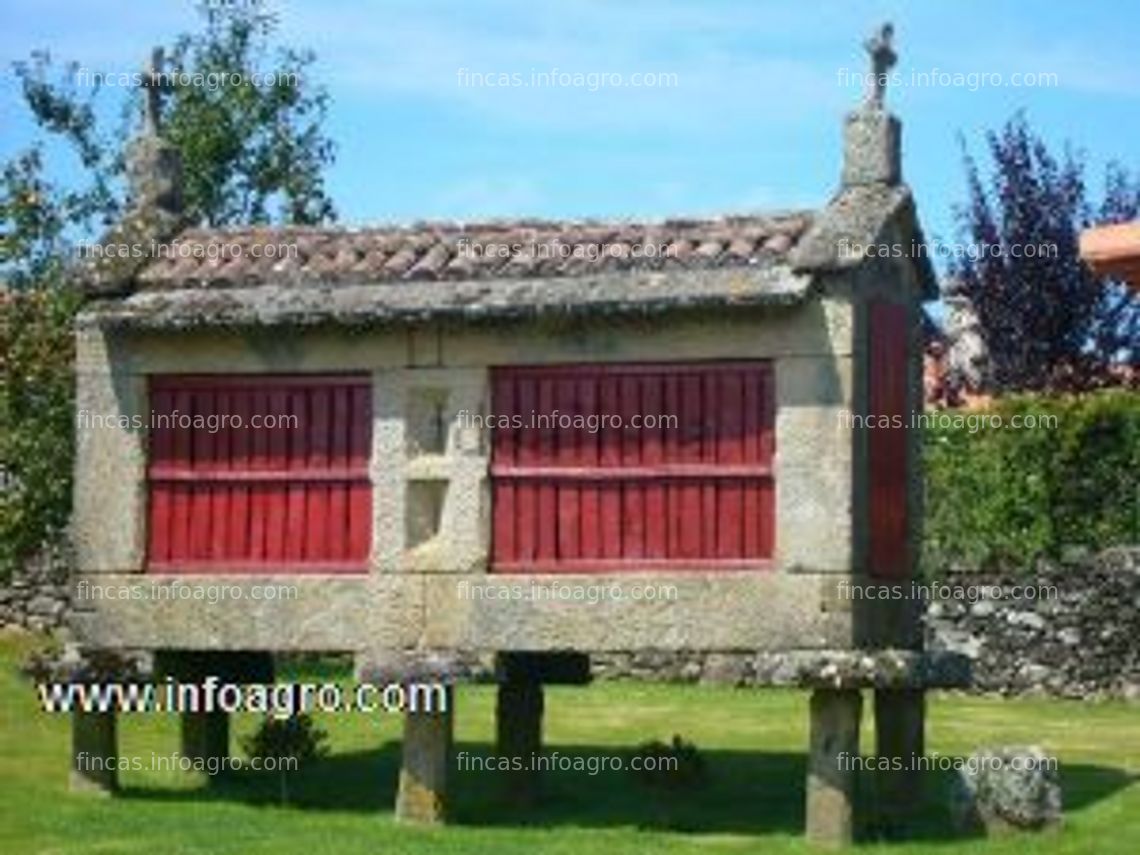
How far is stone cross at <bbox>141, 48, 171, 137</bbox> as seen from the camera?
15.1 m

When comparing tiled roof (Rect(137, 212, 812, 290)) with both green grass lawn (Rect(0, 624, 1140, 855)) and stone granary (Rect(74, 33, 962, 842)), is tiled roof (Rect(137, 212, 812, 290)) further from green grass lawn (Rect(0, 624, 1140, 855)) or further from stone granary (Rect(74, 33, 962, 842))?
green grass lawn (Rect(0, 624, 1140, 855))

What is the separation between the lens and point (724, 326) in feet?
42.0

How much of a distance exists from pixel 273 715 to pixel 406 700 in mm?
4326

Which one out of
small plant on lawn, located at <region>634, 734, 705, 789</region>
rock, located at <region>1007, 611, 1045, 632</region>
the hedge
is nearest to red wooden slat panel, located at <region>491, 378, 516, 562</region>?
small plant on lawn, located at <region>634, 734, 705, 789</region>

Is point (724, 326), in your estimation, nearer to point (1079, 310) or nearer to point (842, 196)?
point (842, 196)

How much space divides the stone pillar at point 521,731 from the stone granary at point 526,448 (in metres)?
1.33

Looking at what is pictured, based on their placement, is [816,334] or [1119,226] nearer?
[1119,226]

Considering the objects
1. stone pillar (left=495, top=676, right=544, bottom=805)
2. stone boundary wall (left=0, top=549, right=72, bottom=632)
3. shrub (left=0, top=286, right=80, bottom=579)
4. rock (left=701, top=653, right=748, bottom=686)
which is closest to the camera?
stone pillar (left=495, top=676, right=544, bottom=805)

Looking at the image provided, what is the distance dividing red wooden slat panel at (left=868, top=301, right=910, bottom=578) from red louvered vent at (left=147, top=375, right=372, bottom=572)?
10.9 feet

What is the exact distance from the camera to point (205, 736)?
15.6 meters

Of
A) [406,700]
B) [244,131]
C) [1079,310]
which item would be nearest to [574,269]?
[406,700]

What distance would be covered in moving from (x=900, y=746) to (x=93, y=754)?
5.57m

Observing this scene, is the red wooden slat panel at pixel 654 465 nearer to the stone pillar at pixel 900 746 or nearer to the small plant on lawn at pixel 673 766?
the stone pillar at pixel 900 746

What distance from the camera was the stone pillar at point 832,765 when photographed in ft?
40.4
